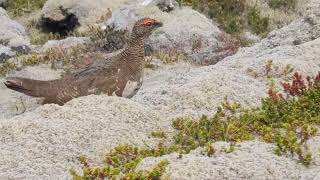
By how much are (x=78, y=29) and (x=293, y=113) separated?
551 inches

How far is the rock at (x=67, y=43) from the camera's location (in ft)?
64.1

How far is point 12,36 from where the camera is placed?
21562 mm

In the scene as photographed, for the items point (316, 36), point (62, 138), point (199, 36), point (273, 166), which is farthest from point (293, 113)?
point (199, 36)

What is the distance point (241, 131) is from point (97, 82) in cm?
277

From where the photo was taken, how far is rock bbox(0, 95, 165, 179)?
838 centimetres

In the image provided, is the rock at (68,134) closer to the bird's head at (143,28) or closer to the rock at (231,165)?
the rock at (231,165)

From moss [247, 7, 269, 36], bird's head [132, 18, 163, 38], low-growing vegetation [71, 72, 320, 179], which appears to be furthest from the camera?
moss [247, 7, 269, 36]

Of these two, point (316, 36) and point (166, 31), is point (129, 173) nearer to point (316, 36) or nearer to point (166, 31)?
point (316, 36)

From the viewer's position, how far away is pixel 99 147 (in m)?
8.77

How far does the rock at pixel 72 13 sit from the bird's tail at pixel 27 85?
11.9 metres

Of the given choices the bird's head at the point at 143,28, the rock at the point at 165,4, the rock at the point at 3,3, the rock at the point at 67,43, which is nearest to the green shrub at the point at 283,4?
the rock at the point at 165,4

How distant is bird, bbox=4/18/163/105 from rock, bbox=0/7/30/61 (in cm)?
884

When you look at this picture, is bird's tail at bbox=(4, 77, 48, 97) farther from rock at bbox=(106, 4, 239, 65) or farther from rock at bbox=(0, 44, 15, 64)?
rock at bbox=(0, 44, 15, 64)

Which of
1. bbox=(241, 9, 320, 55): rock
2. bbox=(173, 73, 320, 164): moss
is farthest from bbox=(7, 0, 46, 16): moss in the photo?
bbox=(173, 73, 320, 164): moss
